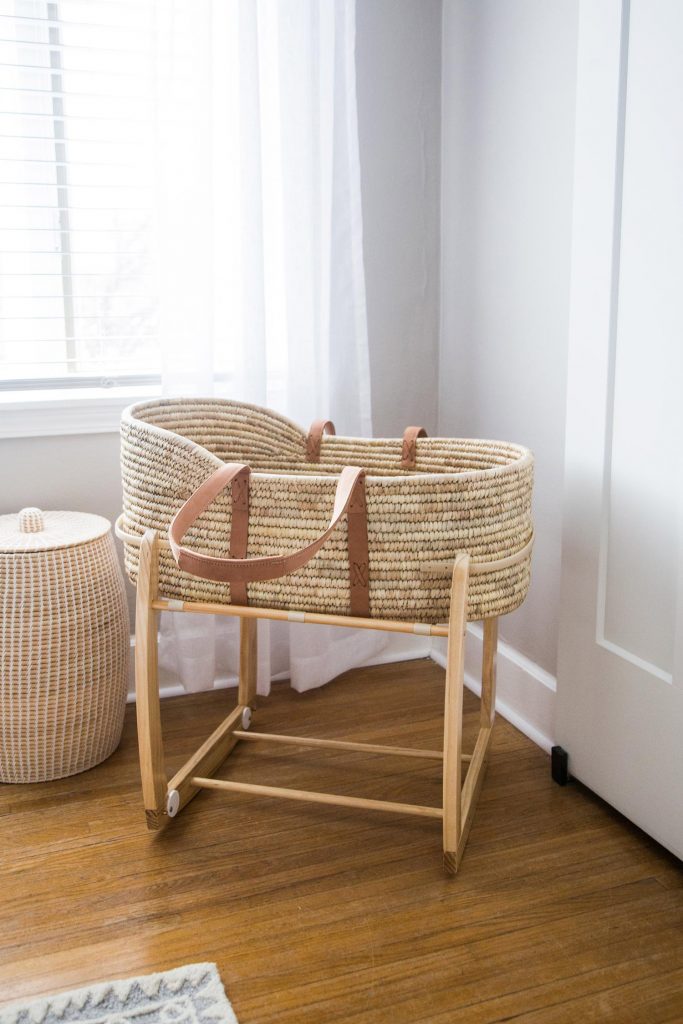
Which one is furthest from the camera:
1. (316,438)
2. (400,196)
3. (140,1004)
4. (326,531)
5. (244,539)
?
(400,196)

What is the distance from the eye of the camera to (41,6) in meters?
1.89

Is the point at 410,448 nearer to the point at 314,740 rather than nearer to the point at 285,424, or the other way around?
the point at 285,424

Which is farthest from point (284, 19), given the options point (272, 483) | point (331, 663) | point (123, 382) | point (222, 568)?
point (331, 663)

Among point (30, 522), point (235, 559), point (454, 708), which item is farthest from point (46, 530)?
point (454, 708)

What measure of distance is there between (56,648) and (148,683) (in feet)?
0.98

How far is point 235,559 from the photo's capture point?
4.54ft

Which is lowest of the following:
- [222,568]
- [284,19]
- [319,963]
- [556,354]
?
[319,963]

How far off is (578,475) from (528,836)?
0.63 m

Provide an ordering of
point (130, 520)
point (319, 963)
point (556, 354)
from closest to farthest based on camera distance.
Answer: point (319, 963)
point (130, 520)
point (556, 354)

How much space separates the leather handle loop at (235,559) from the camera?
4.35ft

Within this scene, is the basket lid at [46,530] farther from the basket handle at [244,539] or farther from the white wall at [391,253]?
the basket handle at [244,539]

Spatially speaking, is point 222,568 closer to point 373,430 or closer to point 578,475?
point 578,475

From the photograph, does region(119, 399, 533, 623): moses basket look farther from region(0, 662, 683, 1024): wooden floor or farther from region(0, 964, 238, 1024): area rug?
region(0, 964, 238, 1024): area rug

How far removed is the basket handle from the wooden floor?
0.45 metres
